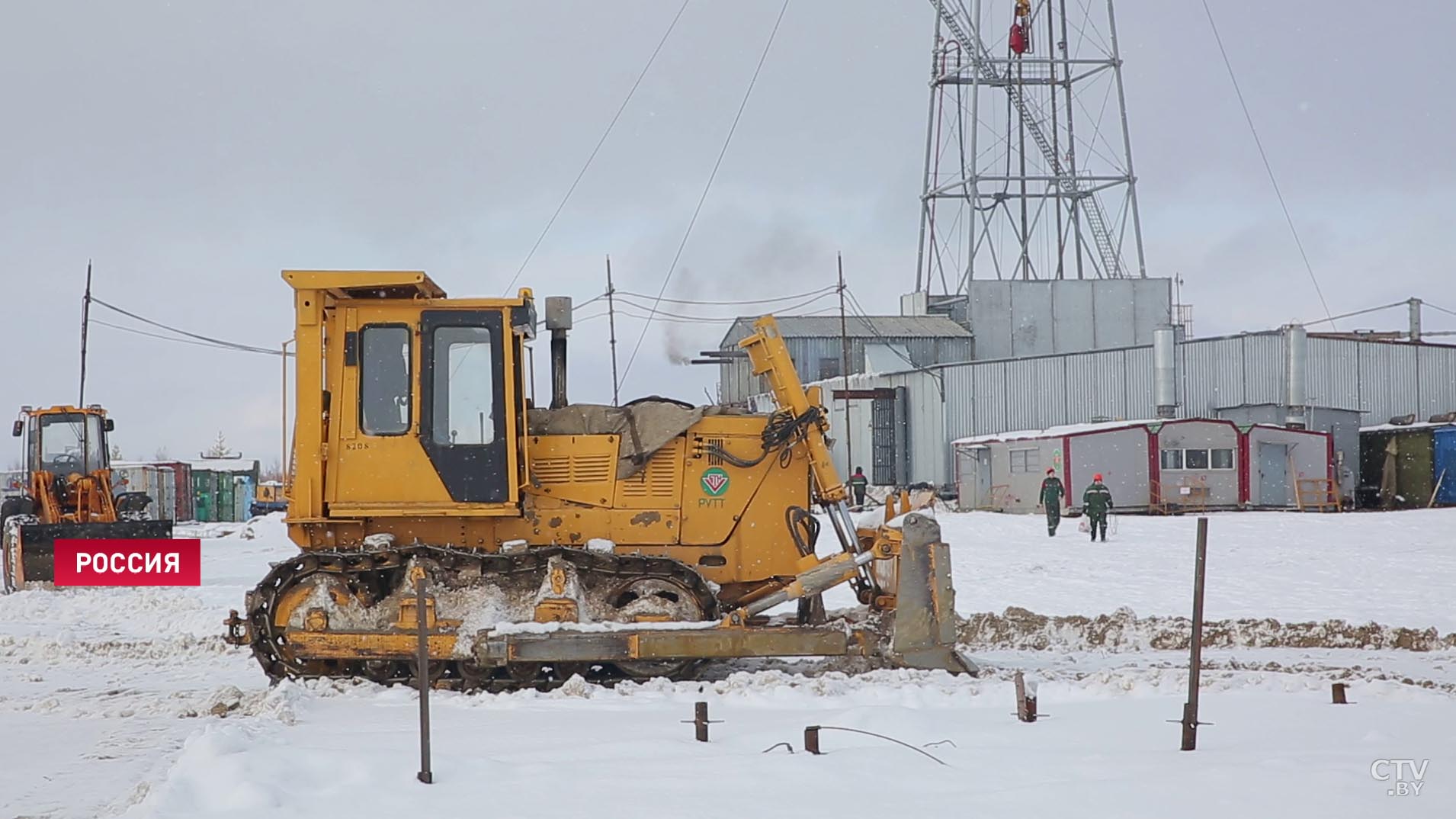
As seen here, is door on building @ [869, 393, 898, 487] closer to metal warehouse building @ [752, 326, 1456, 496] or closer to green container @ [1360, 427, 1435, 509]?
metal warehouse building @ [752, 326, 1456, 496]

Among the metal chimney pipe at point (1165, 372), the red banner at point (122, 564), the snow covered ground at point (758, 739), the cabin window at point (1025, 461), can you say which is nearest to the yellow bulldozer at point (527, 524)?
the snow covered ground at point (758, 739)

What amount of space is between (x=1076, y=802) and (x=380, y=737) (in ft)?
13.5

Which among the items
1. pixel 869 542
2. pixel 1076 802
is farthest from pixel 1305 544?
pixel 1076 802

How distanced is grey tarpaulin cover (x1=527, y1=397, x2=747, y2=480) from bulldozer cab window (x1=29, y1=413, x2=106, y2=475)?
60.4ft

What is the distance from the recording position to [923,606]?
403 inches

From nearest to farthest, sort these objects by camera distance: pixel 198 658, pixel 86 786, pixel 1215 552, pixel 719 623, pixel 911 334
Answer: pixel 86 786, pixel 719 623, pixel 198 658, pixel 1215 552, pixel 911 334

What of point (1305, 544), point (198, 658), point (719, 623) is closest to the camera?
point (719, 623)

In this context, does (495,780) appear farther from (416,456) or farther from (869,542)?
(869,542)

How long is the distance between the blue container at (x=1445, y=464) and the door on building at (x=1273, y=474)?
4197 millimetres

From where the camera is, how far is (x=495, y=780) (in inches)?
267

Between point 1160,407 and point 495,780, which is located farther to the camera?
point 1160,407

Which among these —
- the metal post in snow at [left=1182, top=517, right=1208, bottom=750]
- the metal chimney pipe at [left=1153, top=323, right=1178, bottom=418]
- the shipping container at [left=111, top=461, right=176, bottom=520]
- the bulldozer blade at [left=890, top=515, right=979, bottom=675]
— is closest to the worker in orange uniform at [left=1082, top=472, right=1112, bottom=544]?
the bulldozer blade at [left=890, top=515, right=979, bottom=675]

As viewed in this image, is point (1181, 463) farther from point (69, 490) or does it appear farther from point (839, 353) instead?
point (69, 490)

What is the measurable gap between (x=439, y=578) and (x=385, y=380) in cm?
161
